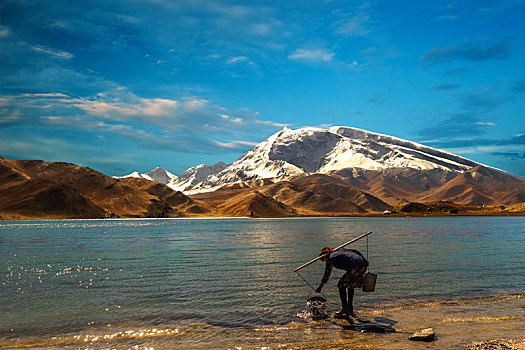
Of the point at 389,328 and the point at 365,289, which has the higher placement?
the point at 365,289

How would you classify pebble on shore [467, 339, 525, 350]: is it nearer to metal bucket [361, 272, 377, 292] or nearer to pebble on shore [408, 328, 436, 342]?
pebble on shore [408, 328, 436, 342]

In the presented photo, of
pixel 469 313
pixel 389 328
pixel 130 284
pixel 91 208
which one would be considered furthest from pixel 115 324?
pixel 91 208

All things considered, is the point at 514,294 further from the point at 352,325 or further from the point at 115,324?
the point at 115,324

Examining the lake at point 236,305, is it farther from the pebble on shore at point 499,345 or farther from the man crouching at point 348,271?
the man crouching at point 348,271

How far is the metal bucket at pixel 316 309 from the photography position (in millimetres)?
15378

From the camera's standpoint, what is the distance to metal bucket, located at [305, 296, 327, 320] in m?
15.4

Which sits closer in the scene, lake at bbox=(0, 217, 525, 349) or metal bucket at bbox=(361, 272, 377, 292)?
lake at bbox=(0, 217, 525, 349)

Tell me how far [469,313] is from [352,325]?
5505 mm

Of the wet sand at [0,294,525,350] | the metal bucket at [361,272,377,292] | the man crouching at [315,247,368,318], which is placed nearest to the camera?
the wet sand at [0,294,525,350]

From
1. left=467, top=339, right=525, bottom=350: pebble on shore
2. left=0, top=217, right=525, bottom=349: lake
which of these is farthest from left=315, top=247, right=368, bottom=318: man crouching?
left=467, top=339, right=525, bottom=350: pebble on shore

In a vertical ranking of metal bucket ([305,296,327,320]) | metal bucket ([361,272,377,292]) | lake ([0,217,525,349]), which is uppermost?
metal bucket ([361,272,377,292])

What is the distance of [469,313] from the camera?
1567cm

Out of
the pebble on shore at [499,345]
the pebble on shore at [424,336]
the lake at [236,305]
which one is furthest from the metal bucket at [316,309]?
the pebble on shore at [499,345]

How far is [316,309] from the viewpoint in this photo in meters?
15.5
